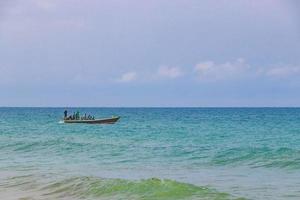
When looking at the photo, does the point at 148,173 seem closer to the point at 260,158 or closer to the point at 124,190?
the point at 124,190

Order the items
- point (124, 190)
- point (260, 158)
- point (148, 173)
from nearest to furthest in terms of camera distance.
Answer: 1. point (124, 190)
2. point (148, 173)
3. point (260, 158)

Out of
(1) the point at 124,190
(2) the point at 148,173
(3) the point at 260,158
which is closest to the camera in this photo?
(1) the point at 124,190

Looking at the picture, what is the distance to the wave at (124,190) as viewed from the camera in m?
13.2

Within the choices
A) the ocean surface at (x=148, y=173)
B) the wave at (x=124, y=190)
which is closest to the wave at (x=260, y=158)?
the ocean surface at (x=148, y=173)

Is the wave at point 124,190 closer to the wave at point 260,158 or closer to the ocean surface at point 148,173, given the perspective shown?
the ocean surface at point 148,173

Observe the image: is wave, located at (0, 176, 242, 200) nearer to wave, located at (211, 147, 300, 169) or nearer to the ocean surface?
the ocean surface

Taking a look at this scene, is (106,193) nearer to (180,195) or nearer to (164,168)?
(180,195)

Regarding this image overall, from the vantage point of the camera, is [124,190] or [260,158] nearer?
[124,190]

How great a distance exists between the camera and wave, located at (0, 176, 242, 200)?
43.2ft

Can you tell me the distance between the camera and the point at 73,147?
29078mm

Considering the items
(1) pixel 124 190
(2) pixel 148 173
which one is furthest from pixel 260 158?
(1) pixel 124 190

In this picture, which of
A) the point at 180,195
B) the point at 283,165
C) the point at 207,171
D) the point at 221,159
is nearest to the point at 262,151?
the point at 221,159

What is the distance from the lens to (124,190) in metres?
14.0

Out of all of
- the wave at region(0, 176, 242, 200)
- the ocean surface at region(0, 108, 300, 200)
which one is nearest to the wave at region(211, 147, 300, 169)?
the ocean surface at region(0, 108, 300, 200)
